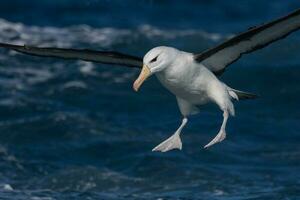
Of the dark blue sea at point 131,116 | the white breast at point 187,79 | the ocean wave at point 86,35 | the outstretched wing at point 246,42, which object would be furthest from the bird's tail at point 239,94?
the ocean wave at point 86,35

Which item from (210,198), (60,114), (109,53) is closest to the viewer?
(109,53)

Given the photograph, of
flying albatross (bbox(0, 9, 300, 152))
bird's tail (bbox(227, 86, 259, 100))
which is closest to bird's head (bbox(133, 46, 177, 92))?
flying albatross (bbox(0, 9, 300, 152))

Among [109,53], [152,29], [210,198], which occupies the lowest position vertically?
[210,198]

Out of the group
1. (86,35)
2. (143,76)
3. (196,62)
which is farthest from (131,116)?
(143,76)

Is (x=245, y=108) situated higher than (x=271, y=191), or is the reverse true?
(x=245, y=108)

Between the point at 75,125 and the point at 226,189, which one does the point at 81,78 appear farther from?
the point at 226,189

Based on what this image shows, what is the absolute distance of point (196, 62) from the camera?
42.1 ft

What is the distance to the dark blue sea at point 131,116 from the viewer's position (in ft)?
54.8

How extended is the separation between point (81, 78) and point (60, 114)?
5.66ft

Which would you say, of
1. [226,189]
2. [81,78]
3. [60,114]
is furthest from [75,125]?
[226,189]

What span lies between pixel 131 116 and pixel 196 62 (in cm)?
720

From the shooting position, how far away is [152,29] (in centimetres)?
2473

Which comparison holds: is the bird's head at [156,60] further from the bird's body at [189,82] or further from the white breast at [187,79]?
the white breast at [187,79]

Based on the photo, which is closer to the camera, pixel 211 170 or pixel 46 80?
pixel 211 170
